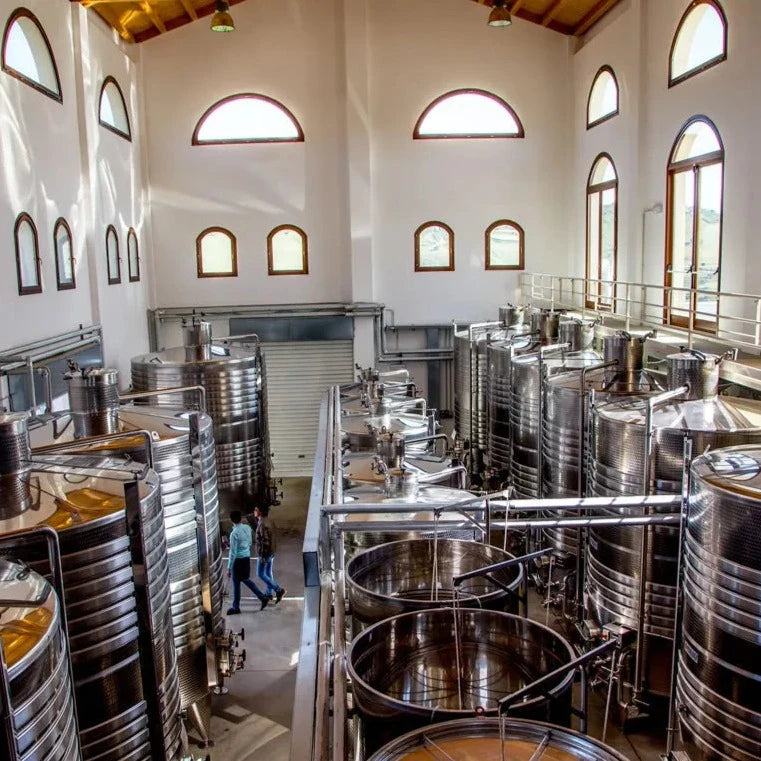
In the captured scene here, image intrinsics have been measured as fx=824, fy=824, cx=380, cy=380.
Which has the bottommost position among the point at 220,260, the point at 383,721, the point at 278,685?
the point at 278,685

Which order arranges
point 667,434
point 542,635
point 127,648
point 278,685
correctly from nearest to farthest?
1. point 542,635
2. point 127,648
3. point 667,434
4. point 278,685

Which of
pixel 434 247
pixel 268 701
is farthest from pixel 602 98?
pixel 268 701

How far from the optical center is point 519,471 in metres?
9.91

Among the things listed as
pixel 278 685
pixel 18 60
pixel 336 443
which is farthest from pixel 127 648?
pixel 18 60

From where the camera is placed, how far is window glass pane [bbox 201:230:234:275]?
16344 millimetres

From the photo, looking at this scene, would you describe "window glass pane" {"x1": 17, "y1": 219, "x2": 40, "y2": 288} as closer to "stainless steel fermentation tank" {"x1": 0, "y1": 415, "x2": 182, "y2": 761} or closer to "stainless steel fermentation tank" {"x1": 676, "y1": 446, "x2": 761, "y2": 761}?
"stainless steel fermentation tank" {"x1": 0, "y1": 415, "x2": 182, "y2": 761}

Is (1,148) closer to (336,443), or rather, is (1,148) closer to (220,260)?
(336,443)

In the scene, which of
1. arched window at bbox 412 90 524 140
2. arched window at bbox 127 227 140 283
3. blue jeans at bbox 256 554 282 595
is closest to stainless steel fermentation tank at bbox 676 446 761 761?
blue jeans at bbox 256 554 282 595

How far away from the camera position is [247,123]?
52.7 ft

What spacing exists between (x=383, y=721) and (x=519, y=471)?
702 centimetres

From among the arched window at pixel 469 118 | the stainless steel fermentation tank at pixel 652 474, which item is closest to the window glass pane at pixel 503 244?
the arched window at pixel 469 118

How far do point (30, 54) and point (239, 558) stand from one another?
23.2 feet

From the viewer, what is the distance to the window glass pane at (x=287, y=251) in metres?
16.4

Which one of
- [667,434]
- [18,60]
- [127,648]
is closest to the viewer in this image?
[127,648]
